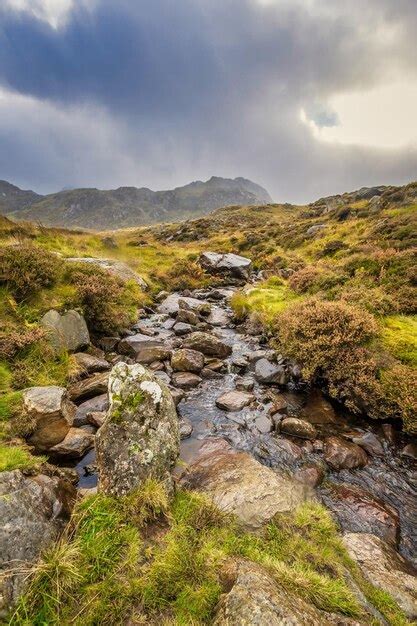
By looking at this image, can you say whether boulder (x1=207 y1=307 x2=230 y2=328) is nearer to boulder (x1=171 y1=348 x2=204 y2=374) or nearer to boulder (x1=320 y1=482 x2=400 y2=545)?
boulder (x1=171 y1=348 x2=204 y2=374)

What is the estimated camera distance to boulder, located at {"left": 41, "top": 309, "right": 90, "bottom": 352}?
10672 millimetres

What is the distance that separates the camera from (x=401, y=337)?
10.3 m

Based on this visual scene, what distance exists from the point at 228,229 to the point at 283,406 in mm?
56815

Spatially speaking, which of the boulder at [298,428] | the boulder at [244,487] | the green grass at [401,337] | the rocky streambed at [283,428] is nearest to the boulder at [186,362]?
the rocky streambed at [283,428]

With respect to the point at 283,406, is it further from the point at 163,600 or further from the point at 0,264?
the point at 0,264

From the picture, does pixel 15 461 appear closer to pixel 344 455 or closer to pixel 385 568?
pixel 385 568

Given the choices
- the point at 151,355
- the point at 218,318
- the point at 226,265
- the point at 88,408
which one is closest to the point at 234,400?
the point at 151,355

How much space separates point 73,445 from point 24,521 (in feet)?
9.92

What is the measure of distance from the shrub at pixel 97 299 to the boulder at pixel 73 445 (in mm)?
6254

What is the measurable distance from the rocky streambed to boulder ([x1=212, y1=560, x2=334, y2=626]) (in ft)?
10.1

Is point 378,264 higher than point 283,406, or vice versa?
point 378,264

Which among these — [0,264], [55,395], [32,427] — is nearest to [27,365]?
[55,395]

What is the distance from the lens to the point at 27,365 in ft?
29.6

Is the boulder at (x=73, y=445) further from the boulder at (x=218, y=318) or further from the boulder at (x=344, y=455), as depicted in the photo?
the boulder at (x=218, y=318)
